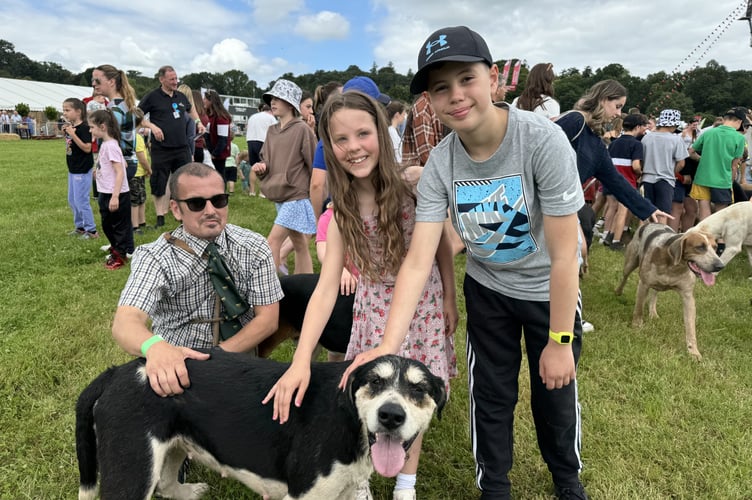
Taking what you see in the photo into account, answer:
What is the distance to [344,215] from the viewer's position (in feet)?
8.15

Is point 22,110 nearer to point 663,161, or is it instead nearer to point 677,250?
point 663,161

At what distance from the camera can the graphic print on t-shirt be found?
81.5 inches

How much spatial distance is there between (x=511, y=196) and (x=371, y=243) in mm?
854

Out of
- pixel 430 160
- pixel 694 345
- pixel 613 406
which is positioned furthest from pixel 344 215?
pixel 694 345

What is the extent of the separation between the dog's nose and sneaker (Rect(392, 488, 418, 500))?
3.92 ft

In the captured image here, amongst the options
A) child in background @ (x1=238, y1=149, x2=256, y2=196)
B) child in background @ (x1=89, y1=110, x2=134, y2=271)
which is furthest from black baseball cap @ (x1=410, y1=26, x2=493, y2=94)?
child in background @ (x1=238, y1=149, x2=256, y2=196)

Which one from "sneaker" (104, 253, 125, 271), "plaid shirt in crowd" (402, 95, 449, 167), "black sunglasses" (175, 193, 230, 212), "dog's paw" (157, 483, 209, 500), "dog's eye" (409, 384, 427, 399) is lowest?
"dog's paw" (157, 483, 209, 500)

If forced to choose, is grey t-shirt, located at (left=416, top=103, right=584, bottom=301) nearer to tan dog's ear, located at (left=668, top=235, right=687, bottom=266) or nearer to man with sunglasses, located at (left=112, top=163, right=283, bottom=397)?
man with sunglasses, located at (left=112, top=163, right=283, bottom=397)

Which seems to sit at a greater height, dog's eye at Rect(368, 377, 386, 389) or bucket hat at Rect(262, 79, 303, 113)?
bucket hat at Rect(262, 79, 303, 113)

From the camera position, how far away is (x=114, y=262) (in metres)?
7.02

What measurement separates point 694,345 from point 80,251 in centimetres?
900

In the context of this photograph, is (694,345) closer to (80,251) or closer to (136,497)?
(136,497)

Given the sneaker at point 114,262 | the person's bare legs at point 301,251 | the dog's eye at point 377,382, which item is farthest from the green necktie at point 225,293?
the sneaker at point 114,262

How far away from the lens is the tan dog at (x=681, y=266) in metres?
4.93
